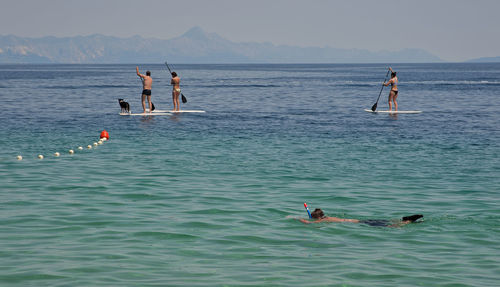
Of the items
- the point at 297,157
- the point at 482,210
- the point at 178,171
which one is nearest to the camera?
the point at 482,210

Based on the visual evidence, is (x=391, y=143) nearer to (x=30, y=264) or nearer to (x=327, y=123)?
(x=327, y=123)

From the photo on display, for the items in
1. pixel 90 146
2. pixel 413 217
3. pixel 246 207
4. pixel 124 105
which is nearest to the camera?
pixel 413 217

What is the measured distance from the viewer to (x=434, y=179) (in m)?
18.9

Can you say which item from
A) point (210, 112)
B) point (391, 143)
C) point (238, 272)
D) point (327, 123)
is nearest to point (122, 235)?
point (238, 272)

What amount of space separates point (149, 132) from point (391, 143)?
35.3ft

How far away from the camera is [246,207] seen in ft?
50.8

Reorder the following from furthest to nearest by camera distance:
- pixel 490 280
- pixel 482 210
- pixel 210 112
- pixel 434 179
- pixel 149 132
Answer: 1. pixel 210 112
2. pixel 149 132
3. pixel 434 179
4. pixel 482 210
5. pixel 490 280

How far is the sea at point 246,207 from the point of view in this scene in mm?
10883

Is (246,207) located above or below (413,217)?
below

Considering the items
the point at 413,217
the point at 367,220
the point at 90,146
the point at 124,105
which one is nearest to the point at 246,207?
the point at 367,220

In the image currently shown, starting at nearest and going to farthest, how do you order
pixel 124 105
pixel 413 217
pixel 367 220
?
1. pixel 413 217
2. pixel 367 220
3. pixel 124 105

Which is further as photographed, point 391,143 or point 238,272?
point 391,143

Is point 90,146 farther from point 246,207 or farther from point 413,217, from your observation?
point 413,217

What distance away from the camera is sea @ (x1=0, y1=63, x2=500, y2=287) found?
10883mm
